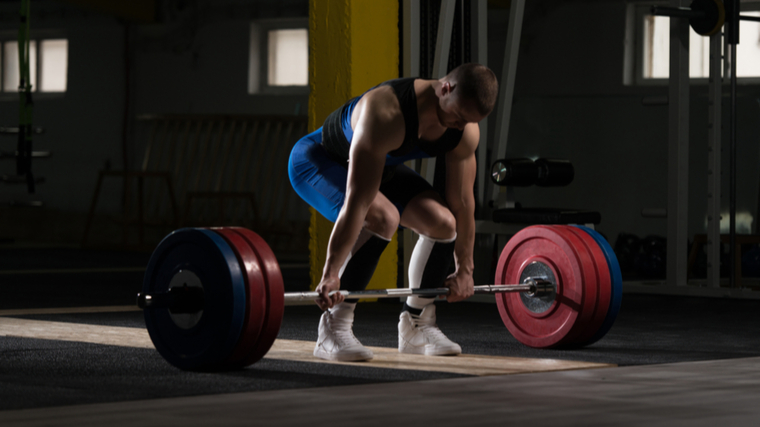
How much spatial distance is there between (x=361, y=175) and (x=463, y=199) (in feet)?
1.30

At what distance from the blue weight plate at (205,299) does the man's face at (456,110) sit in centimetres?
61

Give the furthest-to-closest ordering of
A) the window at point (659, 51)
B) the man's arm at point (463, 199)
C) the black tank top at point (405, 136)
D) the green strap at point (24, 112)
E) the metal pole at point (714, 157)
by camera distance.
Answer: the window at point (659, 51) → the green strap at point (24, 112) → the metal pole at point (714, 157) → the man's arm at point (463, 199) → the black tank top at point (405, 136)

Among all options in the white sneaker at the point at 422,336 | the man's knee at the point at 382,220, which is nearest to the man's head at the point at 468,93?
the man's knee at the point at 382,220

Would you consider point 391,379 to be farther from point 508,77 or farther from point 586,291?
point 508,77

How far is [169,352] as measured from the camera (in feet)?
9.55

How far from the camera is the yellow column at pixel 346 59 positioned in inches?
194

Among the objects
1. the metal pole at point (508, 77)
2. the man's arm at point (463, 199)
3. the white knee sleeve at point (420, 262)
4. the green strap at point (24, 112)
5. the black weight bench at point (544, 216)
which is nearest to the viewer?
the man's arm at point (463, 199)

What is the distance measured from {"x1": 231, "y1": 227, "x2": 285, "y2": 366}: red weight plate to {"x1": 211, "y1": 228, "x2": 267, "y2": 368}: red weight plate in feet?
0.03

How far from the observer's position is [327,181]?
10.3ft

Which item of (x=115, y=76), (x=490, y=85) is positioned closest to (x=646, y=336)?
(x=490, y=85)

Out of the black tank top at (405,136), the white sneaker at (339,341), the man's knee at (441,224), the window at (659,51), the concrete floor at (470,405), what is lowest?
the concrete floor at (470,405)

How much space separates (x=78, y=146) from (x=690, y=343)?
756 centimetres

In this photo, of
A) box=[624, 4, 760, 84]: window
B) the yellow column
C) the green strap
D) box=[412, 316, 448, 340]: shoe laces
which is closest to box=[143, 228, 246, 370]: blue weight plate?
box=[412, 316, 448, 340]: shoe laces

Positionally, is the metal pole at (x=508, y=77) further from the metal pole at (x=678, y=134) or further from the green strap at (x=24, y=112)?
the green strap at (x=24, y=112)
